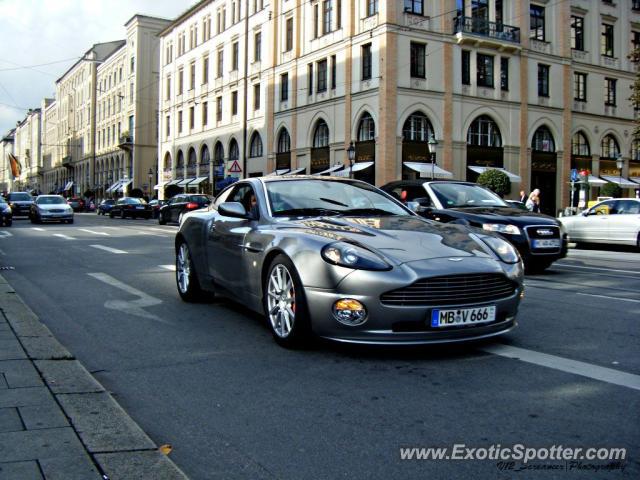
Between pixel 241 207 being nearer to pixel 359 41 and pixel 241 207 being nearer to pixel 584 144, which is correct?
pixel 359 41

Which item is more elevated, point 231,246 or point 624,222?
point 624,222

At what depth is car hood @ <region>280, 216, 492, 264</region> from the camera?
488 centimetres

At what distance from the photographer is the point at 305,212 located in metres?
6.03

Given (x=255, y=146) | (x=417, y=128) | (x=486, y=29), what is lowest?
(x=417, y=128)

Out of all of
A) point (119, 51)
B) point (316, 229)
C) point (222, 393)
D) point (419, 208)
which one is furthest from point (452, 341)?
point (119, 51)

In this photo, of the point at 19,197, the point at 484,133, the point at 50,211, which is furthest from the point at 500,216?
the point at 19,197

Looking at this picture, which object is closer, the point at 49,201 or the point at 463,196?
the point at 463,196

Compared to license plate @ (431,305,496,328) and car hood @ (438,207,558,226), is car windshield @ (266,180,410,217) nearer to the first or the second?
license plate @ (431,305,496,328)

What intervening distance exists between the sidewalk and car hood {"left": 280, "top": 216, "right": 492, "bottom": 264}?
2108 mm

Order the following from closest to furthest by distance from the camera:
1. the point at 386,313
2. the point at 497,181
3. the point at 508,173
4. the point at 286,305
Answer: the point at 386,313 → the point at 286,305 → the point at 497,181 → the point at 508,173

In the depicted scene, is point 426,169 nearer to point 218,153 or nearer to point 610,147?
point 610,147

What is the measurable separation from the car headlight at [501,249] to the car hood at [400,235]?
120 millimetres

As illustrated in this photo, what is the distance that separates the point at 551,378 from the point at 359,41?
33.7 meters

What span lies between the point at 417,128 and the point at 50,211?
1943 cm
